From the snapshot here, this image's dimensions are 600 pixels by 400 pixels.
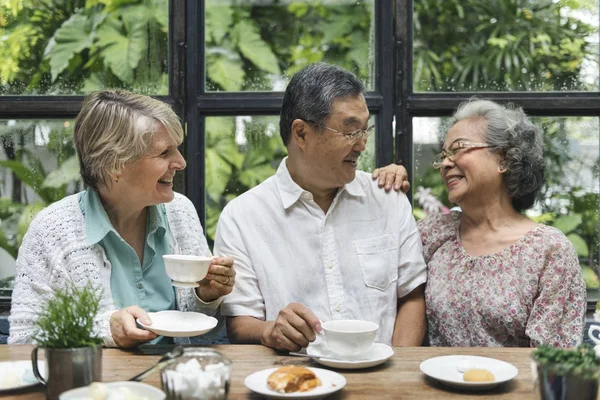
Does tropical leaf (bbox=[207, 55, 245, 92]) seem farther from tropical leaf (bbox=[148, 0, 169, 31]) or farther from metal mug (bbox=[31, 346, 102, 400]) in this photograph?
metal mug (bbox=[31, 346, 102, 400])

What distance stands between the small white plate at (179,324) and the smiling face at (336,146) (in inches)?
27.2

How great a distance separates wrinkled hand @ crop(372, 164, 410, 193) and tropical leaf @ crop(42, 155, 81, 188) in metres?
1.27

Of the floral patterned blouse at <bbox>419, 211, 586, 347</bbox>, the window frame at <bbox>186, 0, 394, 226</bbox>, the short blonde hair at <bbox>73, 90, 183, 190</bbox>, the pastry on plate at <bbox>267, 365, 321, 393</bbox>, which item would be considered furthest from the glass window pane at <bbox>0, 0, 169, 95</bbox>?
the pastry on plate at <bbox>267, 365, 321, 393</bbox>

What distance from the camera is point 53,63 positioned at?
2.94 metres

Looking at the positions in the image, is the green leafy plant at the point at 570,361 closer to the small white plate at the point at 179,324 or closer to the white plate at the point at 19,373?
the small white plate at the point at 179,324

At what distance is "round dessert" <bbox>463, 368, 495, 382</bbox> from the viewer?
1525 millimetres

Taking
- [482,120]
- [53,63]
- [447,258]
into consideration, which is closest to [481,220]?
[447,258]

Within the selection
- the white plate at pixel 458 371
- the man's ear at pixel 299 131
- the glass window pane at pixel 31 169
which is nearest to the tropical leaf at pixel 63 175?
the glass window pane at pixel 31 169

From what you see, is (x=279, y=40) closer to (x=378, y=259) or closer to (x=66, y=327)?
(x=378, y=259)

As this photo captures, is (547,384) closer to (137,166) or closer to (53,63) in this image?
(137,166)

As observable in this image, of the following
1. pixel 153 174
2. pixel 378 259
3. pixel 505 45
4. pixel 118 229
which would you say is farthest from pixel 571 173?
pixel 118 229

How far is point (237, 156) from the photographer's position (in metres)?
2.95

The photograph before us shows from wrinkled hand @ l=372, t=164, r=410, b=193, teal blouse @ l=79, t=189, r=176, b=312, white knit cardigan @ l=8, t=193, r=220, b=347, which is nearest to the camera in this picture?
white knit cardigan @ l=8, t=193, r=220, b=347

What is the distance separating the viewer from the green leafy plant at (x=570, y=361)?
4.33ft
